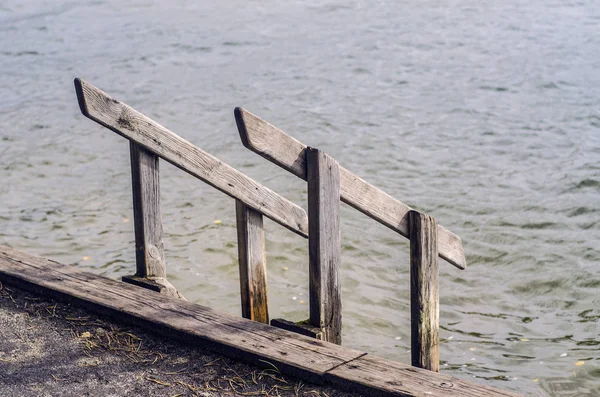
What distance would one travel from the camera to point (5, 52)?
19.7 meters

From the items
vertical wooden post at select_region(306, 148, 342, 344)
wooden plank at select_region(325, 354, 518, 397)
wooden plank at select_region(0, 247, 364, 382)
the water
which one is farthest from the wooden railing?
the water

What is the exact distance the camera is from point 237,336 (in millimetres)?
4680

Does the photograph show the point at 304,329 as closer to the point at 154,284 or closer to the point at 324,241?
the point at 324,241

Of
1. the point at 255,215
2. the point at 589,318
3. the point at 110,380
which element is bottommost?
the point at 589,318

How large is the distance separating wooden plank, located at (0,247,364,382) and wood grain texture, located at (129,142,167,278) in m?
0.19

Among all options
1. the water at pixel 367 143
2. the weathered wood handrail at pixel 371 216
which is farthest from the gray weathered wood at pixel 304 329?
the water at pixel 367 143

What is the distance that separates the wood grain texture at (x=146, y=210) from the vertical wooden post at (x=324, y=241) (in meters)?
1.01

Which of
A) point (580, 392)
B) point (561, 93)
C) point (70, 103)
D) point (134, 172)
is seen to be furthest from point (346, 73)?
point (134, 172)

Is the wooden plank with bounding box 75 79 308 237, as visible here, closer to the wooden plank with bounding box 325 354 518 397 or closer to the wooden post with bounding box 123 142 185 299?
the wooden post with bounding box 123 142 185 299

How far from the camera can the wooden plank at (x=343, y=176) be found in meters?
4.19

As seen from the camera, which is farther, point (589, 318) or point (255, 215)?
point (589, 318)

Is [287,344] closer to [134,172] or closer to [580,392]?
[134,172]

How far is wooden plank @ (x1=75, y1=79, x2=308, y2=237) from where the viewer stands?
182 inches

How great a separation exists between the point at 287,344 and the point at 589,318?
16.1 feet
